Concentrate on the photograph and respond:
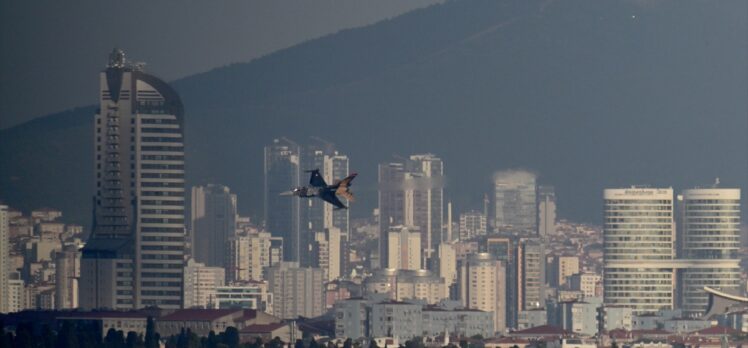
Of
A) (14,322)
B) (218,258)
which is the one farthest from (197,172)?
(14,322)

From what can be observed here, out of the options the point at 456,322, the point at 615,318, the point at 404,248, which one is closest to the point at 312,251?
the point at 404,248

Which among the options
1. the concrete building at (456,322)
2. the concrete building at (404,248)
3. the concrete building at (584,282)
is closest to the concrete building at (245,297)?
the concrete building at (456,322)

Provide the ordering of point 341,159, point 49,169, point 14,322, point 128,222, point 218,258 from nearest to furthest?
point 14,322, point 128,222, point 49,169, point 218,258, point 341,159

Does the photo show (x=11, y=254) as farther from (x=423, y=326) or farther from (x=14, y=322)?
(x=14, y=322)

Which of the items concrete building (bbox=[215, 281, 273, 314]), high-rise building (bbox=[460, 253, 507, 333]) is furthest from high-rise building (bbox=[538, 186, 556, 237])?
concrete building (bbox=[215, 281, 273, 314])

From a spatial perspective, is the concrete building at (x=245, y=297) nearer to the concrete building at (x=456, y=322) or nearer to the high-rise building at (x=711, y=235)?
the concrete building at (x=456, y=322)

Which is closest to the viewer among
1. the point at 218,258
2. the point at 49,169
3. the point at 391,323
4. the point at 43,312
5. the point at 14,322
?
the point at 14,322
